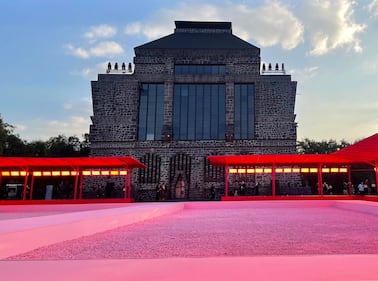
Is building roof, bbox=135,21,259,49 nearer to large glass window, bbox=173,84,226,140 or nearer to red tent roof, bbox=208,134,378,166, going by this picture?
large glass window, bbox=173,84,226,140

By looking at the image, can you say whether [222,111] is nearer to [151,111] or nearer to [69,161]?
[151,111]

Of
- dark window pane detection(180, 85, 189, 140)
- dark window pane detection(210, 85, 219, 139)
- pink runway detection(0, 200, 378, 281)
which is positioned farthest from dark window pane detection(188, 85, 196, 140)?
pink runway detection(0, 200, 378, 281)

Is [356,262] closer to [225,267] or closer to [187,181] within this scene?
[225,267]

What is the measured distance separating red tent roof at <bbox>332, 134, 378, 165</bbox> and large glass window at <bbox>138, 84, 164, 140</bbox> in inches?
556

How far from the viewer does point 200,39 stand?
30.0 metres

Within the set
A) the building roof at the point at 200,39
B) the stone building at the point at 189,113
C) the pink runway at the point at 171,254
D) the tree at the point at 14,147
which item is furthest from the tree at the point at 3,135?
the pink runway at the point at 171,254

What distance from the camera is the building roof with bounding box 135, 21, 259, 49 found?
94.1 feet

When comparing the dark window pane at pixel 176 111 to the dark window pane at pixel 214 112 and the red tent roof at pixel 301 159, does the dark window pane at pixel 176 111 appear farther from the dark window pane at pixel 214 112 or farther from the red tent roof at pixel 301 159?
the red tent roof at pixel 301 159

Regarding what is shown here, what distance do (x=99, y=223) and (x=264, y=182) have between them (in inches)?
793

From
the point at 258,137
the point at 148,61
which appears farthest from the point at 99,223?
the point at 148,61

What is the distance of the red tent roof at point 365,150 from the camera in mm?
12267

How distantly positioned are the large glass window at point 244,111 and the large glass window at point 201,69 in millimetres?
2062

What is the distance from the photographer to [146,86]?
91.5 feet

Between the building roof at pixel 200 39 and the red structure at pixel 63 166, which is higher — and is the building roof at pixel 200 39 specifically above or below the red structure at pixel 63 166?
above
